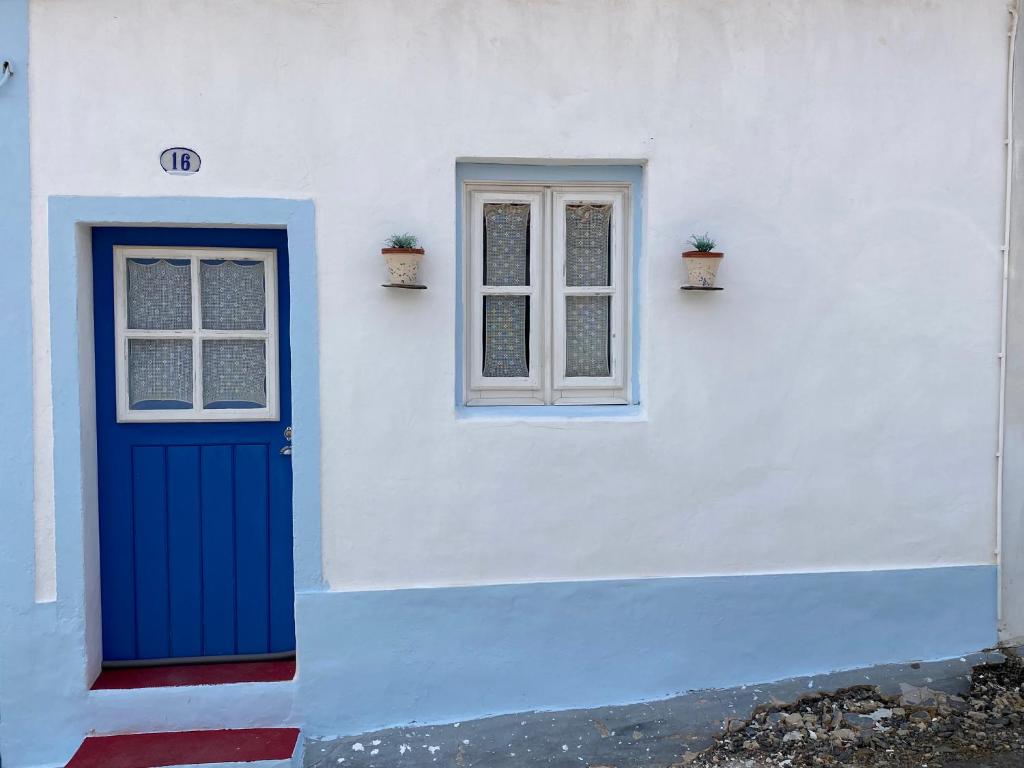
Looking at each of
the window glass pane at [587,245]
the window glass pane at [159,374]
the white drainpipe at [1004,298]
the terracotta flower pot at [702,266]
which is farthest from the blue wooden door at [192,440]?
the white drainpipe at [1004,298]

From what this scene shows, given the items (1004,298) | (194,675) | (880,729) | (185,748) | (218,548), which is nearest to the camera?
(185,748)

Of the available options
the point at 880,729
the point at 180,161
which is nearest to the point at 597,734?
the point at 880,729

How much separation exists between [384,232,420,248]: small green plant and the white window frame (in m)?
0.60

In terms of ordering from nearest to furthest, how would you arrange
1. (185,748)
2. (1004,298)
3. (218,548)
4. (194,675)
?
(185,748), (194,675), (218,548), (1004,298)

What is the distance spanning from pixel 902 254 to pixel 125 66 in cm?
366

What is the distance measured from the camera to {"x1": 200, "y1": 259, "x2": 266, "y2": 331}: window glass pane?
159 inches

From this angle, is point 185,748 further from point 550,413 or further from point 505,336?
point 505,336

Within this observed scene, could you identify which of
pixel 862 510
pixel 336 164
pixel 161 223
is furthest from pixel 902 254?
pixel 161 223

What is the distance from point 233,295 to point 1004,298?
3729mm

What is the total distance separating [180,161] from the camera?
12.4ft

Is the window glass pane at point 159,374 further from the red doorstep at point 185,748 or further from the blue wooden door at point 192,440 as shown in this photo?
the red doorstep at point 185,748

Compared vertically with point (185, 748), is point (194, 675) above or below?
Result: above

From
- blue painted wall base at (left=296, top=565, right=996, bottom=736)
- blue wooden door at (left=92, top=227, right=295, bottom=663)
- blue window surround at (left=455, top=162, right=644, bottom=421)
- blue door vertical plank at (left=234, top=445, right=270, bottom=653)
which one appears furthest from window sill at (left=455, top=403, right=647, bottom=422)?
blue door vertical plank at (left=234, top=445, right=270, bottom=653)

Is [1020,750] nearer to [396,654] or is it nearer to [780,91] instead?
[396,654]
